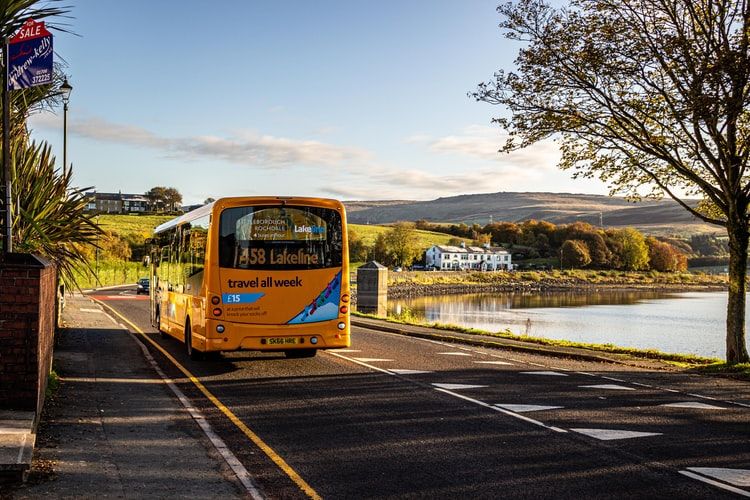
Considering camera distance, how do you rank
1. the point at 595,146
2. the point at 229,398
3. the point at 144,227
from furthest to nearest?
the point at 144,227 → the point at 595,146 → the point at 229,398

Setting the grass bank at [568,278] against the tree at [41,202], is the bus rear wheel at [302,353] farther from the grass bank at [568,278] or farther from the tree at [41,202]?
the grass bank at [568,278]

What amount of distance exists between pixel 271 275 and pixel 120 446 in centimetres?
672

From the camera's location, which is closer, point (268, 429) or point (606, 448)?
point (606, 448)

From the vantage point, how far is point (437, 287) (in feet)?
478

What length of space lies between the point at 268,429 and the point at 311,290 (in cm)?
583

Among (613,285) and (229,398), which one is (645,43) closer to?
(229,398)

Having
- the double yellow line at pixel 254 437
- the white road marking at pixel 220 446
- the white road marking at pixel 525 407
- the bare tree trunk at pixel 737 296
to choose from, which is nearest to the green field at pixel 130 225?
the double yellow line at pixel 254 437

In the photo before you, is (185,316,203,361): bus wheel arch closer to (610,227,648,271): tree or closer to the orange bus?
the orange bus

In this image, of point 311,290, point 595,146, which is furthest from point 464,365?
point 595,146

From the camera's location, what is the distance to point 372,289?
4391 cm

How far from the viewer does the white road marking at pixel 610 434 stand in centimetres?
955

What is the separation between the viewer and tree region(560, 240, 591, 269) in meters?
196

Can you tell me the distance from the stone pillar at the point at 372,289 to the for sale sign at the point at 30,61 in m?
31.2

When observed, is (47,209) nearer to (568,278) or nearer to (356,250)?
(356,250)
